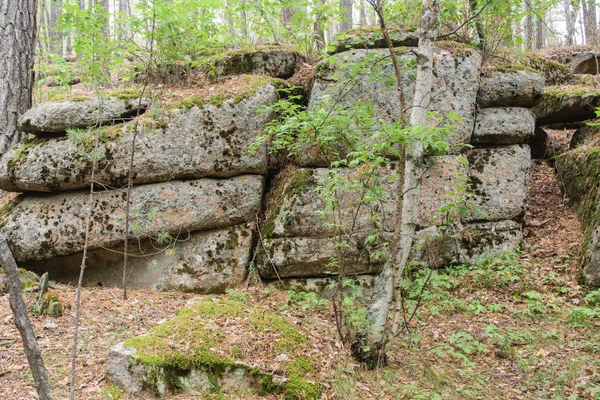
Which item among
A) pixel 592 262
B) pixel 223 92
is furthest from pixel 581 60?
pixel 223 92

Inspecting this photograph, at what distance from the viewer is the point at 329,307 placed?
615 centimetres

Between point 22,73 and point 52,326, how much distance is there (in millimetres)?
5447

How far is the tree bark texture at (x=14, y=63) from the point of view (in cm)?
755

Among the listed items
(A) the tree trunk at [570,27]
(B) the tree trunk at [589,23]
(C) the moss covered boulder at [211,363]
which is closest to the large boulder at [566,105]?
(B) the tree trunk at [589,23]

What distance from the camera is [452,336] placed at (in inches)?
206

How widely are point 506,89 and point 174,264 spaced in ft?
22.8

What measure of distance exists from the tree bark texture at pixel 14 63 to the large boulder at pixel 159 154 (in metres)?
0.87

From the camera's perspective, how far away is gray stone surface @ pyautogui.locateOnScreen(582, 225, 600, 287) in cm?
588

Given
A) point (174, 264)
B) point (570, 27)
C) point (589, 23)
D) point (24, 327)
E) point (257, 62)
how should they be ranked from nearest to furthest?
point (24, 327) < point (174, 264) < point (257, 62) < point (589, 23) < point (570, 27)

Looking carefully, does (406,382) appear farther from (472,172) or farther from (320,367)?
(472,172)

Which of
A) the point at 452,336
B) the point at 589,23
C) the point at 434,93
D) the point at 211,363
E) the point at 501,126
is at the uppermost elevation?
the point at 589,23

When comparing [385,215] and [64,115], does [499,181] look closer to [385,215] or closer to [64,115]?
[385,215]

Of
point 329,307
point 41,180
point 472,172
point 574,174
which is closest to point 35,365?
point 329,307

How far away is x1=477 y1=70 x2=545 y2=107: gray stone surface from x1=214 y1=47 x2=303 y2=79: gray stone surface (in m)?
3.86
